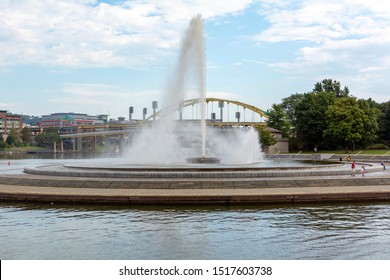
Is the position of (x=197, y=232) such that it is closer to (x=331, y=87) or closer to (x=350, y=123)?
(x=350, y=123)

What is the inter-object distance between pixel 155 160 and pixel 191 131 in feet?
102

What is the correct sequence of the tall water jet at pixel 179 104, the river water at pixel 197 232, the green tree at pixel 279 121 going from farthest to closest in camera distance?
1. the green tree at pixel 279 121
2. the tall water jet at pixel 179 104
3. the river water at pixel 197 232

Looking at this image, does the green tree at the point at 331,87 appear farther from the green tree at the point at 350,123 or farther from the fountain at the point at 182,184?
the fountain at the point at 182,184

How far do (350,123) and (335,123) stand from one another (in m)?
3.05

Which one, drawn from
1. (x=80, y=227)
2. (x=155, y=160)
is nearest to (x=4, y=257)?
(x=80, y=227)

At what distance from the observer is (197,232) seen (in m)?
16.0

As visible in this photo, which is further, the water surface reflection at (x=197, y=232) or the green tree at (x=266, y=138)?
the green tree at (x=266, y=138)

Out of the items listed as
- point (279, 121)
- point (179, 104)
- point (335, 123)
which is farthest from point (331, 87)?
point (179, 104)

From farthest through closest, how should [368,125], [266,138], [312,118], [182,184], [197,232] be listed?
1. [312,118]
2. [266,138]
3. [368,125]
4. [182,184]
5. [197,232]

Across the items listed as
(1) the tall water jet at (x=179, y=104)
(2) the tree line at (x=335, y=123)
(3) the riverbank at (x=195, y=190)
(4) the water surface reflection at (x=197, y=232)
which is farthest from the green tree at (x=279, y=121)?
(4) the water surface reflection at (x=197, y=232)

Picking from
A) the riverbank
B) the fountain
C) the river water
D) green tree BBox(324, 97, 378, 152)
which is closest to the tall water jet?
the fountain

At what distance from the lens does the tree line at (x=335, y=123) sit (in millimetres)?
78375

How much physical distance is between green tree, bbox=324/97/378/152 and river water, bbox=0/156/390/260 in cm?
5815

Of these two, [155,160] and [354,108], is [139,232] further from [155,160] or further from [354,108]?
[354,108]
